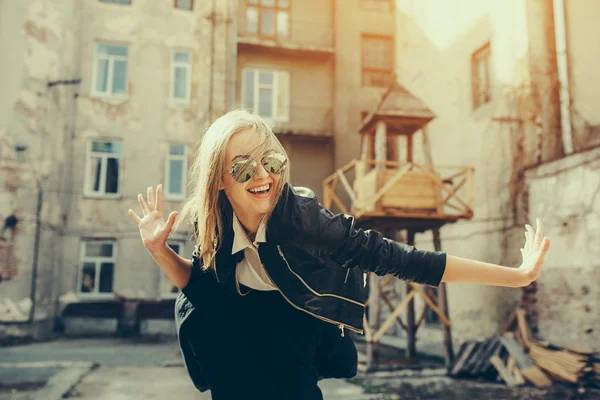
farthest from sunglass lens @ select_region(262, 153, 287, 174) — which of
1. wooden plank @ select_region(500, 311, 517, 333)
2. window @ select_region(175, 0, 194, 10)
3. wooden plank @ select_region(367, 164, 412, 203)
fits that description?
window @ select_region(175, 0, 194, 10)

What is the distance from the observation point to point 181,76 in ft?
53.9

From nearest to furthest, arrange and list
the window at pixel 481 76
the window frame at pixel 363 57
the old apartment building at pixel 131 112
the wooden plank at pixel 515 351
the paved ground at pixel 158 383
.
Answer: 1. the paved ground at pixel 158 383
2. the wooden plank at pixel 515 351
3. the window at pixel 481 76
4. the old apartment building at pixel 131 112
5. the window frame at pixel 363 57

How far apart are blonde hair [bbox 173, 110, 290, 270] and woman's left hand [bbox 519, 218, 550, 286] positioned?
99 centimetres

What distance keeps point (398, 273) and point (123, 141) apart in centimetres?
1506

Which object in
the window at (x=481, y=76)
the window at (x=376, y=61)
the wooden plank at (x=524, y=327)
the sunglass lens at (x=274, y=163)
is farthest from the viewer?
the window at (x=376, y=61)

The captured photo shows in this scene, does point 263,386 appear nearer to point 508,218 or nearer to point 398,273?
point 398,273

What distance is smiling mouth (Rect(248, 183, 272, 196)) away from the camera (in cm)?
198

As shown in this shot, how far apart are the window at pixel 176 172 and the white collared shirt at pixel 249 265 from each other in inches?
562

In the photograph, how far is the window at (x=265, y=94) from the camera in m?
16.8

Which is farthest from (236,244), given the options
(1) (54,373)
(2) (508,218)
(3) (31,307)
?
Answer: (3) (31,307)

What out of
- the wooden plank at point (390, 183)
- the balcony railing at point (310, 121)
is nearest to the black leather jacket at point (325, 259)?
the wooden plank at point (390, 183)

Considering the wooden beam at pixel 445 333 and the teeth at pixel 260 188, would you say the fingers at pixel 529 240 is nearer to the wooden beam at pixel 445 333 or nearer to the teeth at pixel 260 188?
the teeth at pixel 260 188

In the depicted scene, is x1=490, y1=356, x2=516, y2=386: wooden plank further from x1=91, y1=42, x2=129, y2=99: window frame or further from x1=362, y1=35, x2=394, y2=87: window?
x1=91, y1=42, x2=129, y2=99: window frame

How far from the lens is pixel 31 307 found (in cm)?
1351
